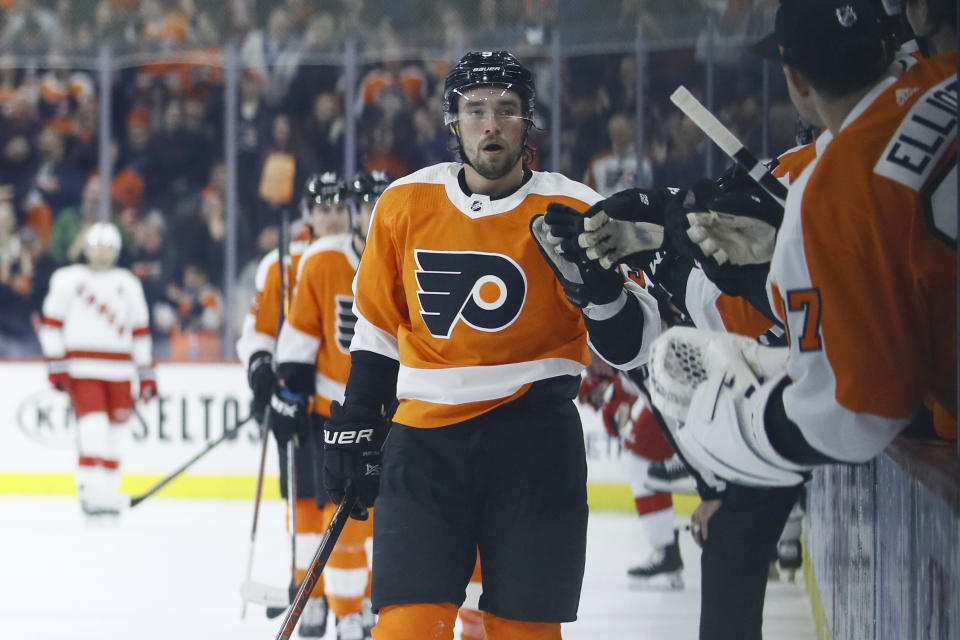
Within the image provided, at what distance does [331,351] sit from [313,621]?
79cm

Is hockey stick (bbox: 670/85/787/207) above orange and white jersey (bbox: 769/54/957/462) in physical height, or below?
above

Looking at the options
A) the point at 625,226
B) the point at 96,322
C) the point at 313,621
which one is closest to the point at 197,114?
the point at 96,322

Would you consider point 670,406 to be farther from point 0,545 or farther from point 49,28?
point 49,28

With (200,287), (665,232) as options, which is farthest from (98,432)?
(665,232)

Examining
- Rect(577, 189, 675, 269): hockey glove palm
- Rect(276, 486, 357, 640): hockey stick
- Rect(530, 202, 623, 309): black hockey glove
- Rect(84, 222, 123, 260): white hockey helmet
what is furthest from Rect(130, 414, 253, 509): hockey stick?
Rect(577, 189, 675, 269): hockey glove palm

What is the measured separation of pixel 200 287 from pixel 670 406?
5855 millimetres

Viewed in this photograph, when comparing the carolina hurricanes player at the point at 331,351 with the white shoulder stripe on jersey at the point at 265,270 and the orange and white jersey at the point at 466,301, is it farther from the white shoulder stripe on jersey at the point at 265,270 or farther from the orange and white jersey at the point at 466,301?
the orange and white jersey at the point at 466,301

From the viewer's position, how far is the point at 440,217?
196 centimetres

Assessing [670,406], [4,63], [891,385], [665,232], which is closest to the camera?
[891,385]

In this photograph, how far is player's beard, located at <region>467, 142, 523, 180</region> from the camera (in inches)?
77.8

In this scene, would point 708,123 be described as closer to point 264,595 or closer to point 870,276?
point 870,276

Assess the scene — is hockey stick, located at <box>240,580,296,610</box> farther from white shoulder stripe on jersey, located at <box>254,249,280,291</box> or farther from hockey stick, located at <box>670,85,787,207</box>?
hockey stick, located at <box>670,85,787,207</box>

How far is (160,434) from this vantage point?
620 centimetres

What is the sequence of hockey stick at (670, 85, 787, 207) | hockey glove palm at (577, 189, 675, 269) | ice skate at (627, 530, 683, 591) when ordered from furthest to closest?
1. ice skate at (627, 530, 683, 591)
2. hockey glove palm at (577, 189, 675, 269)
3. hockey stick at (670, 85, 787, 207)
